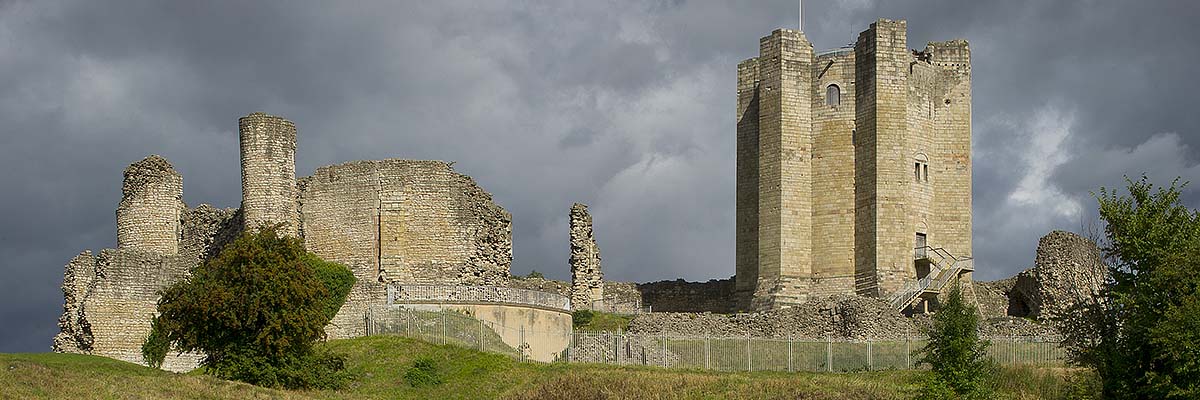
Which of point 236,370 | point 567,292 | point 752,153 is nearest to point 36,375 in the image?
point 236,370

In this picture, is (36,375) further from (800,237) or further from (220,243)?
(800,237)

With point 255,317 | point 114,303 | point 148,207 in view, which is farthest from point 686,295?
point 255,317

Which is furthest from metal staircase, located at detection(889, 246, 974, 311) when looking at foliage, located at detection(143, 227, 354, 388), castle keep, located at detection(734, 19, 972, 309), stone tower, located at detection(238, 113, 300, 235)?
foliage, located at detection(143, 227, 354, 388)

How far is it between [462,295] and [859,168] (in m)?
13.0

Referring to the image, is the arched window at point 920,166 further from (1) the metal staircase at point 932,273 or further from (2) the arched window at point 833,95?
(2) the arched window at point 833,95

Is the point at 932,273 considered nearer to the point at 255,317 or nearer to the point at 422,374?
the point at 422,374

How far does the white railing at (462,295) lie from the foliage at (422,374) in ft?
16.6

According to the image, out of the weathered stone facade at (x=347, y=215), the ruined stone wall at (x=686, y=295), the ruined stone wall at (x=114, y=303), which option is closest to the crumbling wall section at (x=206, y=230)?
the weathered stone facade at (x=347, y=215)

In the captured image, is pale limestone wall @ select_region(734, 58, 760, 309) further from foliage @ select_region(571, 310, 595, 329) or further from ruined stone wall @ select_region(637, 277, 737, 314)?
foliage @ select_region(571, 310, 595, 329)

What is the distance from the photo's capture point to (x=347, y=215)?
202ft

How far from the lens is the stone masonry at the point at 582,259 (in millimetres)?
63562

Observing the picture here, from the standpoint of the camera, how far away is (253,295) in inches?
1922

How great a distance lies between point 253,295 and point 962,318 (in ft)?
50.9

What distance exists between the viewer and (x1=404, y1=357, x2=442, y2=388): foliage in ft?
169
